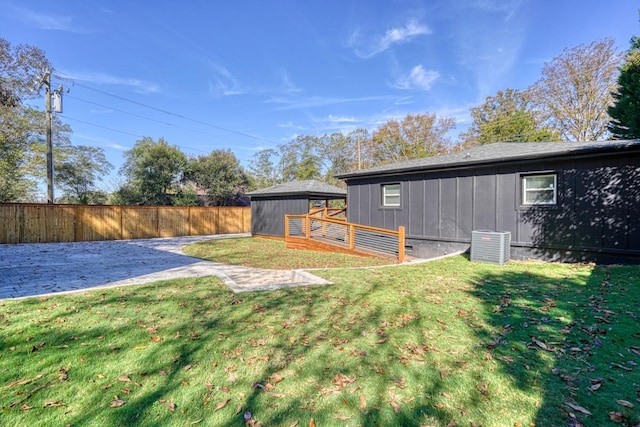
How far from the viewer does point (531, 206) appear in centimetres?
799

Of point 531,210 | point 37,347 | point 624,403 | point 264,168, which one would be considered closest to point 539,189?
point 531,210

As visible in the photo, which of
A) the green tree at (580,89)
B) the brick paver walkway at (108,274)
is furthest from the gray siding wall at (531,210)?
the green tree at (580,89)

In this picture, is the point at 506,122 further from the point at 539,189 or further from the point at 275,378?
the point at 275,378

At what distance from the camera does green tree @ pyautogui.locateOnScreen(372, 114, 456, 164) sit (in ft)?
89.9

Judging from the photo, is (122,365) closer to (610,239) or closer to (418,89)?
(610,239)

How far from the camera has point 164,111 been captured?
20.5 meters

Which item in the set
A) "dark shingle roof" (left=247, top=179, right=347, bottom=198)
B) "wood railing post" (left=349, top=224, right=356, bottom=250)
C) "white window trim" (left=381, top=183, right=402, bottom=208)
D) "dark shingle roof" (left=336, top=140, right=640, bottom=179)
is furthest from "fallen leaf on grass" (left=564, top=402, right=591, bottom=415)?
"dark shingle roof" (left=247, top=179, right=347, bottom=198)

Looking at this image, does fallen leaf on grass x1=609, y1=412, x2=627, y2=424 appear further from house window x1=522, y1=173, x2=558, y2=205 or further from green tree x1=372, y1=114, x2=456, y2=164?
green tree x1=372, y1=114, x2=456, y2=164

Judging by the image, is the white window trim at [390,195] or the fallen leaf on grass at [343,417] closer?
the fallen leaf on grass at [343,417]

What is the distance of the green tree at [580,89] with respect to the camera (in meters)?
19.0

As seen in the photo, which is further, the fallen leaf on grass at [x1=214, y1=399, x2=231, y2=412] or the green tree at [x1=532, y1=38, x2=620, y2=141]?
the green tree at [x1=532, y1=38, x2=620, y2=141]

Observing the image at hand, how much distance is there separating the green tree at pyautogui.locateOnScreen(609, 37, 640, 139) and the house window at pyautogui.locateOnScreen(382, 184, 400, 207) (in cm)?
1203

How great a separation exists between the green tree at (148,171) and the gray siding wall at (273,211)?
10.3 meters

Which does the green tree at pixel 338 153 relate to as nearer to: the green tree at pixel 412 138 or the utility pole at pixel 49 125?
the green tree at pixel 412 138
